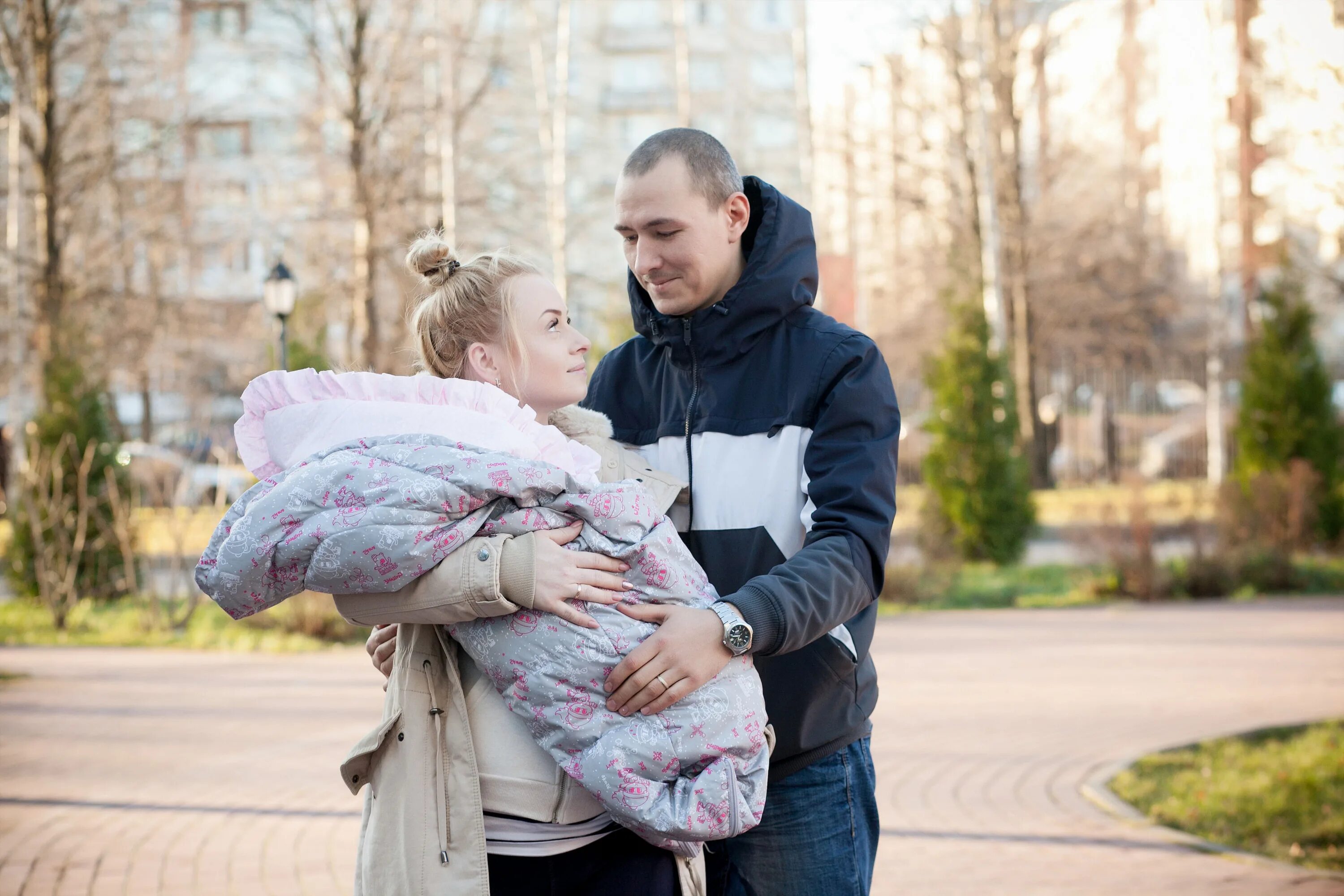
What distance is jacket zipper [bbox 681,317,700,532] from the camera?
2555 millimetres

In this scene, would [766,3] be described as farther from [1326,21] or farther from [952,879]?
[952,879]

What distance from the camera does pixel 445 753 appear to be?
2068mm

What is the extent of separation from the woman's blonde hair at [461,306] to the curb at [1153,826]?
4.10 meters

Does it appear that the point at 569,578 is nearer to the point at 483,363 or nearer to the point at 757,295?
the point at 483,363

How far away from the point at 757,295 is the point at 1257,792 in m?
4.64

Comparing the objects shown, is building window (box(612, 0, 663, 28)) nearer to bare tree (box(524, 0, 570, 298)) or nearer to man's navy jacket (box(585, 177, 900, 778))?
bare tree (box(524, 0, 570, 298))

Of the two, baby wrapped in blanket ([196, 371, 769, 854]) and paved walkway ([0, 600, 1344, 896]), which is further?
paved walkway ([0, 600, 1344, 896])

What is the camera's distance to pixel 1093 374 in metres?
27.8

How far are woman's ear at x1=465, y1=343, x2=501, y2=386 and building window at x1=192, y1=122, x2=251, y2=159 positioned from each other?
2692 centimetres

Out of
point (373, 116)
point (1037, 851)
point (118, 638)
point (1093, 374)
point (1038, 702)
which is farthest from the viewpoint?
point (1093, 374)

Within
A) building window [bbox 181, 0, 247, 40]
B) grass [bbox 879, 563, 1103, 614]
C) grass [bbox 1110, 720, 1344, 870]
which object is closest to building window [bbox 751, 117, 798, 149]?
building window [bbox 181, 0, 247, 40]

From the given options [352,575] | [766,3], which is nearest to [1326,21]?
[352,575]

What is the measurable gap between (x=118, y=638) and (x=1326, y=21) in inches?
515

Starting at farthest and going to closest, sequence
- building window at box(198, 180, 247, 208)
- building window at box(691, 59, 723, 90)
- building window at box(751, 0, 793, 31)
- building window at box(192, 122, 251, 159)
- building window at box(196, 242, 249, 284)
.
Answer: building window at box(751, 0, 793, 31)
building window at box(691, 59, 723, 90)
building window at box(192, 122, 251, 159)
building window at box(198, 180, 247, 208)
building window at box(196, 242, 249, 284)
